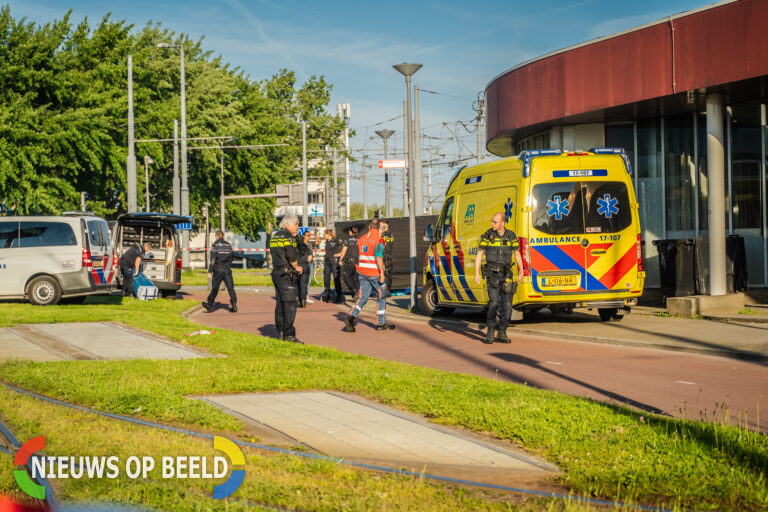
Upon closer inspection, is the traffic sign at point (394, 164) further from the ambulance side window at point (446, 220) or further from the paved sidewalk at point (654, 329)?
the ambulance side window at point (446, 220)

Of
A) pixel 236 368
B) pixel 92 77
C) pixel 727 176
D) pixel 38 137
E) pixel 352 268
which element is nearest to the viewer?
pixel 236 368

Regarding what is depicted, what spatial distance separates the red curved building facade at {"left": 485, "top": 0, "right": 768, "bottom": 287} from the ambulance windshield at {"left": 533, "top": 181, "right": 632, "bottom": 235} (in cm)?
317

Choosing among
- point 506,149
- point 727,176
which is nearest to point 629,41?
point 727,176

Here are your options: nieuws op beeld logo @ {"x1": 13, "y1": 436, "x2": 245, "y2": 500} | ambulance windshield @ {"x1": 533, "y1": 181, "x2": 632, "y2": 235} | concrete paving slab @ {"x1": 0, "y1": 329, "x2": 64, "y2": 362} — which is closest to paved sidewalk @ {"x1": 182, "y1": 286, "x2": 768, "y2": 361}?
ambulance windshield @ {"x1": 533, "y1": 181, "x2": 632, "y2": 235}

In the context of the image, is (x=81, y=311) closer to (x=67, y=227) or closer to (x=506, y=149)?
(x=67, y=227)

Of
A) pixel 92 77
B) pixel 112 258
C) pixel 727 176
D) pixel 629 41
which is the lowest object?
pixel 112 258

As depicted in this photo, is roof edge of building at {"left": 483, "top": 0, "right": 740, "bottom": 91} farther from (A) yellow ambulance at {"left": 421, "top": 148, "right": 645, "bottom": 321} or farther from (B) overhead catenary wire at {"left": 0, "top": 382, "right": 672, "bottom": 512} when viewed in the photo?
(B) overhead catenary wire at {"left": 0, "top": 382, "right": 672, "bottom": 512}

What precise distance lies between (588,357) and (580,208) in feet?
11.6

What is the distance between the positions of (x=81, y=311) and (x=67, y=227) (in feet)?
8.90

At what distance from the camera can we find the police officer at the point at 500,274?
12.8 meters

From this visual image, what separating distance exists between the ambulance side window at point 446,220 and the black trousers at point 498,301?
3.73 m

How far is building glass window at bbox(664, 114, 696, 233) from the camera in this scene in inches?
755

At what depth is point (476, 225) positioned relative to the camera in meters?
15.3

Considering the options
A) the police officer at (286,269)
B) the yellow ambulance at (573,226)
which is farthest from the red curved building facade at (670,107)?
the police officer at (286,269)
